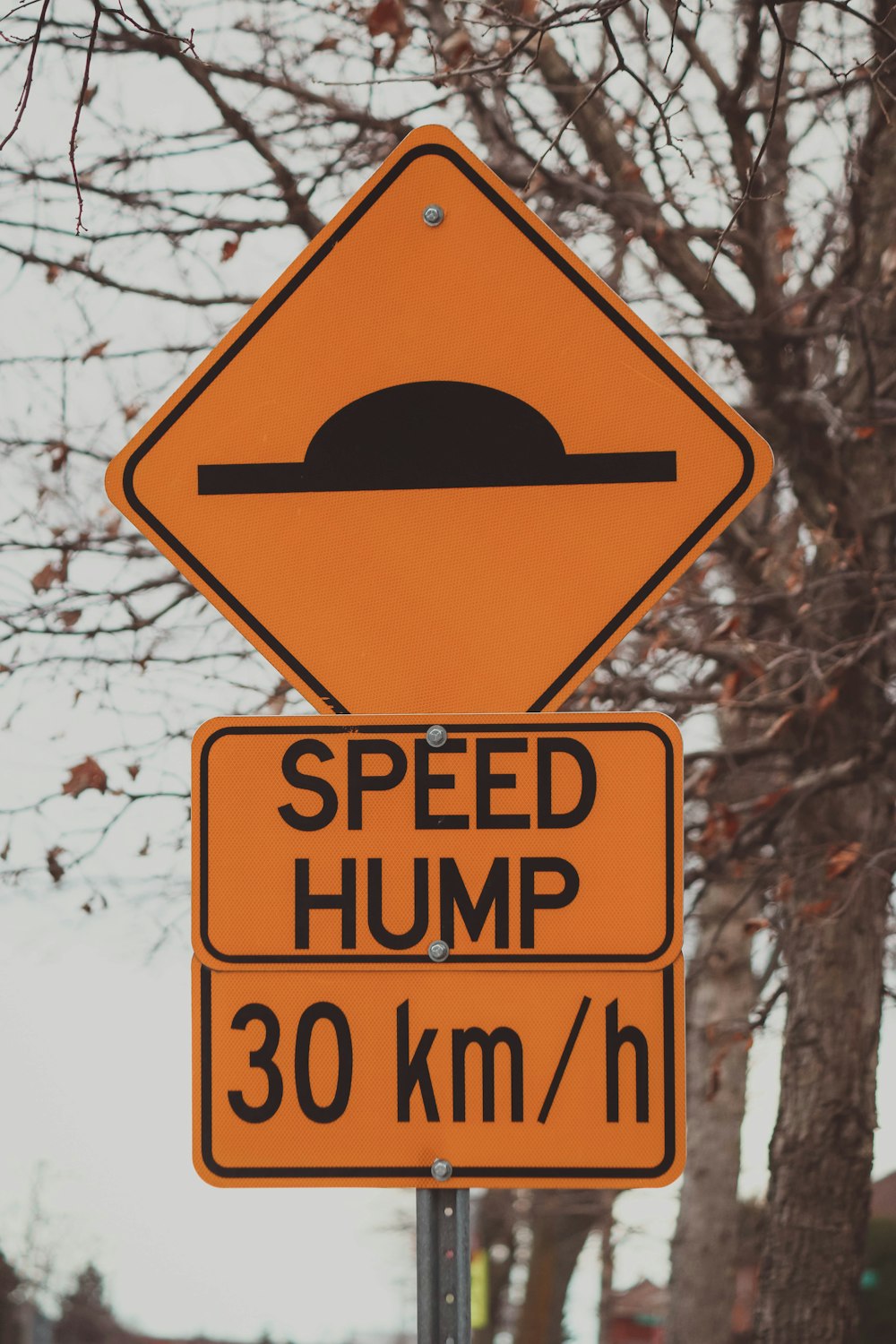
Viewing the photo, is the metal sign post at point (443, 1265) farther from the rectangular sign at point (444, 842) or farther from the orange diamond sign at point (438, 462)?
the orange diamond sign at point (438, 462)

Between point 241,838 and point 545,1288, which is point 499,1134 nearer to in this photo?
point 241,838

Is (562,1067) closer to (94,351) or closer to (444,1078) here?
(444,1078)

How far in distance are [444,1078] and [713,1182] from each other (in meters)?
11.2

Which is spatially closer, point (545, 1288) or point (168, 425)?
point (168, 425)

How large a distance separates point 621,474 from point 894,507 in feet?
16.1

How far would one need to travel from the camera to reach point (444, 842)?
2.13 m

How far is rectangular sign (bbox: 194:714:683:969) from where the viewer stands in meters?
2.11

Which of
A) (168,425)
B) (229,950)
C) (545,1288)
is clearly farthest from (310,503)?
(545,1288)

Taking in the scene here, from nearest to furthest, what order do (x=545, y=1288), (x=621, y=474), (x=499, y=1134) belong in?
(x=499, y=1134)
(x=621, y=474)
(x=545, y=1288)

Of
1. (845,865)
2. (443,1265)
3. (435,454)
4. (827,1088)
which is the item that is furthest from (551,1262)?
(435,454)

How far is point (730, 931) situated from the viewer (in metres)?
13.0

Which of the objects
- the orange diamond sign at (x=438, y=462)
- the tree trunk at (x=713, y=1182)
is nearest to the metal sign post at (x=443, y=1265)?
the orange diamond sign at (x=438, y=462)

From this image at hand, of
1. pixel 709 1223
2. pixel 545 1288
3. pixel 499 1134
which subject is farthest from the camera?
pixel 545 1288

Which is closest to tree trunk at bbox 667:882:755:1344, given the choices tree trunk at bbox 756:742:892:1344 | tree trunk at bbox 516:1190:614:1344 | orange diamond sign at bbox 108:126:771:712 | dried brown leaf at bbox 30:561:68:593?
tree trunk at bbox 756:742:892:1344
